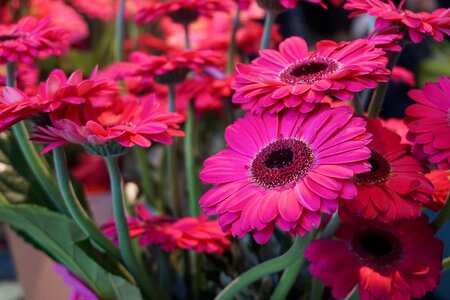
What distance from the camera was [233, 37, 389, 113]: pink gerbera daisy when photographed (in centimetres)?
24

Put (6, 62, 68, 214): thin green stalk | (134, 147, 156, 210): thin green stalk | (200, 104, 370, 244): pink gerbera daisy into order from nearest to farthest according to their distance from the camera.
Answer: (200, 104, 370, 244): pink gerbera daisy, (6, 62, 68, 214): thin green stalk, (134, 147, 156, 210): thin green stalk

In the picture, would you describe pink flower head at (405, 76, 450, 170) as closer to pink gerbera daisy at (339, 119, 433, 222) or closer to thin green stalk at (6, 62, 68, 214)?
pink gerbera daisy at (339, 119, 433, 222)

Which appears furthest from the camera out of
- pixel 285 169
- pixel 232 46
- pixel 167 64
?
pixel 232 46

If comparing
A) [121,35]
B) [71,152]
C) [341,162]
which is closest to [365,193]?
[341,162]

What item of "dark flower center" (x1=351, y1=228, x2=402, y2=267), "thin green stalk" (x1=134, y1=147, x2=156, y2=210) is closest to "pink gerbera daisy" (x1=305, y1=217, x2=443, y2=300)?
"dark flower center" (x1=351, y1=228, x2=402, y2=267)

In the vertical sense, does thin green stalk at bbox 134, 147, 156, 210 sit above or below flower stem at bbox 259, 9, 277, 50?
below

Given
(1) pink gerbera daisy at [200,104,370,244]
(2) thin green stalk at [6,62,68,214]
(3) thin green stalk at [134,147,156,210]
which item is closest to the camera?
(1) pink gerbera daisy at [200,104,370,244]

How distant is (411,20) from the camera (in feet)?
0.88

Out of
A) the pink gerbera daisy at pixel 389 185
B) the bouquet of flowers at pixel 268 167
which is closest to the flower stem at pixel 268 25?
the bouquet of flowers at pixel 268 167

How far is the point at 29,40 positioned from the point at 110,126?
7 cm

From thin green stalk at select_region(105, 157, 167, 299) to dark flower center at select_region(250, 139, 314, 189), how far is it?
0.26 ft

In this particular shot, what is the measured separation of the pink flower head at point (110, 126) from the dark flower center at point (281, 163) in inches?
1.9

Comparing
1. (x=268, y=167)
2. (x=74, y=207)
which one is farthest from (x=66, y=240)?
(x=268, y=167)

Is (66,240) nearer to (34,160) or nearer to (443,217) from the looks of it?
(34,160)
